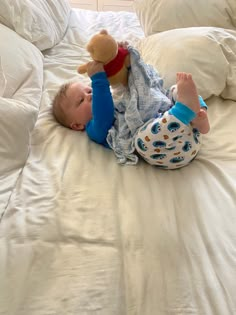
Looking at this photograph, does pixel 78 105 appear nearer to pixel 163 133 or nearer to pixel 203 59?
pixel 163 133

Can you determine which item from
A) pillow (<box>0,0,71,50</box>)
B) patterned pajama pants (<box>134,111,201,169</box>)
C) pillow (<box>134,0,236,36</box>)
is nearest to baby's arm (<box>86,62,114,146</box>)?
patterned pajama pants (<box>134,111,201,169</box>)

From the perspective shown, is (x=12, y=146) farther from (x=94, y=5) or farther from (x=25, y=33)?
(x=94, y=5)

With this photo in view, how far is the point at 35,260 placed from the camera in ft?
2.44

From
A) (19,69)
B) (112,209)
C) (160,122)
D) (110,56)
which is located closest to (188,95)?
(160,122)

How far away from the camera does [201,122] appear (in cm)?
98

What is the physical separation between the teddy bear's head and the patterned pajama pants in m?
0.22

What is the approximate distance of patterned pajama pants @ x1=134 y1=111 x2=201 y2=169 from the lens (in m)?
0.96

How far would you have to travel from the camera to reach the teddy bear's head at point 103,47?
3.16ft

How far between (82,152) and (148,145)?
216mm

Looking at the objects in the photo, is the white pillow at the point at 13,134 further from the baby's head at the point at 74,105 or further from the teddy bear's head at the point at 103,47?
the teddy bear's head at the point at 103,47

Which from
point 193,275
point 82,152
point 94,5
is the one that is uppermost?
point 193,275

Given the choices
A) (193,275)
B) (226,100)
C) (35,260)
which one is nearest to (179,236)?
(193,275)

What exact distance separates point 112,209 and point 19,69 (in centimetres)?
69

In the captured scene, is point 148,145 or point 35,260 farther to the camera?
point 148,145
